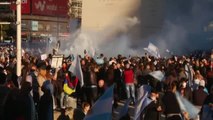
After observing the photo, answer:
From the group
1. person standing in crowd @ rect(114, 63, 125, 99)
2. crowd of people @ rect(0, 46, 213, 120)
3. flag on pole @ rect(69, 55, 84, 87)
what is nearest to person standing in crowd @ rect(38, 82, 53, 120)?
crowd of people @ rect(0, 46, 213, 120)

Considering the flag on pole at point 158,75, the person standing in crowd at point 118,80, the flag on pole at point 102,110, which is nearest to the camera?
the flag on pole at point 102,110

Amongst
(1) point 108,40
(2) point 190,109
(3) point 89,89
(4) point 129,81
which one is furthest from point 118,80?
(1) point 108,40

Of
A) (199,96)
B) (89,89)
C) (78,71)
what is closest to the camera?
(199,96)

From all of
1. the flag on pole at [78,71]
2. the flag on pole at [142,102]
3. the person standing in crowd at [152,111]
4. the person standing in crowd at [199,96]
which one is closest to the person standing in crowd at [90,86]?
the flag on pole at [78,71]

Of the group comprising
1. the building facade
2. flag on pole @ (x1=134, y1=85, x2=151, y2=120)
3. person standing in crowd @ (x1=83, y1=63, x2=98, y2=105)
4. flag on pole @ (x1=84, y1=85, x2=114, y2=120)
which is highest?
the building facade

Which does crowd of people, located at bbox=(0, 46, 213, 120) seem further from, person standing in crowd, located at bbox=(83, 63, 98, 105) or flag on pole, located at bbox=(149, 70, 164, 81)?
flag on pole, located at bbox=(149, 70, 164, 81)

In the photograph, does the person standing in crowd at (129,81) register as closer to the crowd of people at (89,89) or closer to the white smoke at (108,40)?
the crowd of people at (89,89)

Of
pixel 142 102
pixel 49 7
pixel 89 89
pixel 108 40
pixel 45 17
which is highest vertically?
pixel 49 7

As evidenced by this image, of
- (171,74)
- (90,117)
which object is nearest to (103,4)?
(171,74)

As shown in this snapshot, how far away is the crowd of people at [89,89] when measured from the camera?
7130 millimetres

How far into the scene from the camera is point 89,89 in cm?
1423

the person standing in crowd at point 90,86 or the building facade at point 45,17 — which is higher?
the building facade at point 45,17

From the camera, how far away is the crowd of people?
713 cm

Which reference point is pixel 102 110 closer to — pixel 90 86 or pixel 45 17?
pixel 90 86
